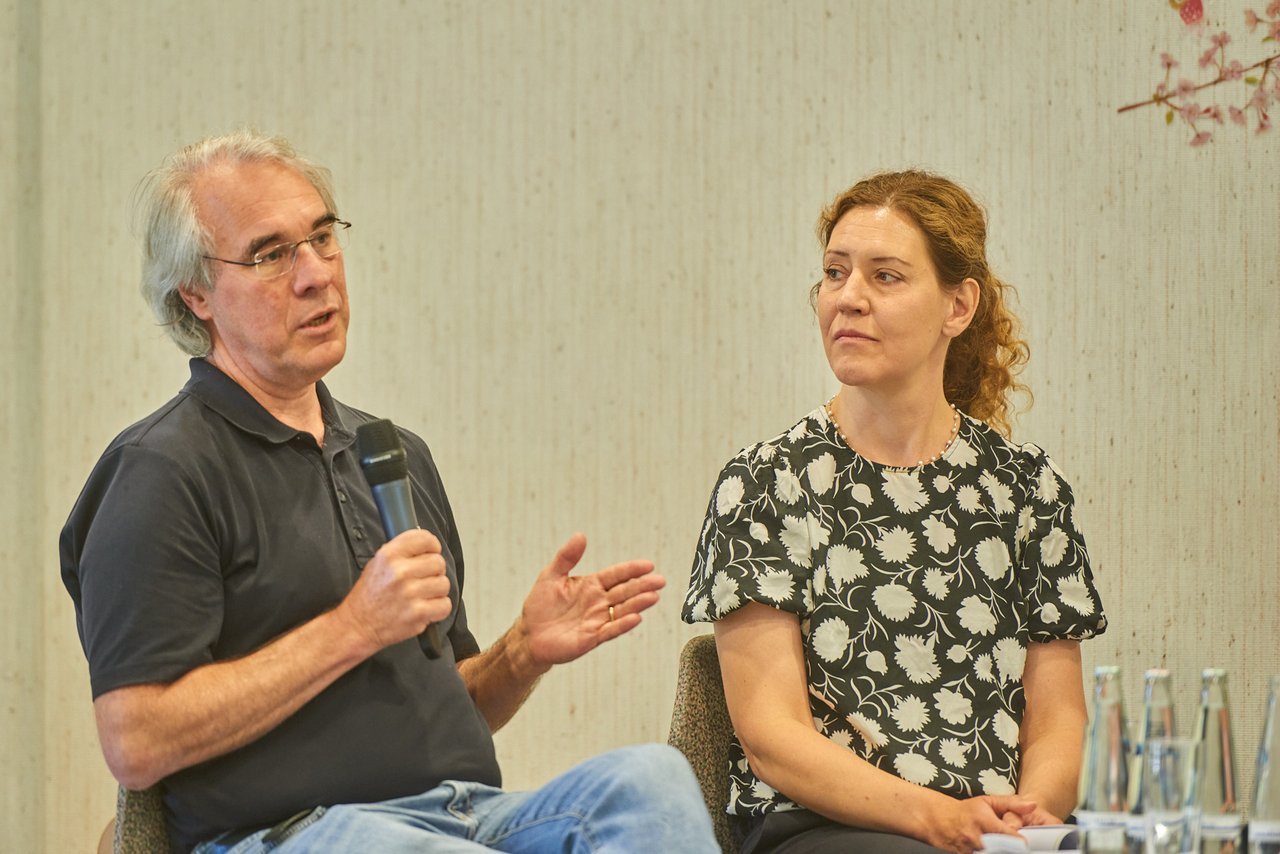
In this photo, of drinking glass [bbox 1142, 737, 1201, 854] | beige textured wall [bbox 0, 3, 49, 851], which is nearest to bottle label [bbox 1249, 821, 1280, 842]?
drinking glass [bbox 1142, 737, 1201, 854]

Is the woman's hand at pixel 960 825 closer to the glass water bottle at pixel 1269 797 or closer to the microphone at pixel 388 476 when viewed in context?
the glass water bottle at pixel 1269 797

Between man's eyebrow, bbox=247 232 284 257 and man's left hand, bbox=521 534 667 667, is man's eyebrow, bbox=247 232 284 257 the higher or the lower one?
the higher one

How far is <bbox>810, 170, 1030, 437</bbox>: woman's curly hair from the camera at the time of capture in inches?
90.0

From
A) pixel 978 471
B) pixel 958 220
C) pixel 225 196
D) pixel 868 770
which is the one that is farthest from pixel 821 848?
pixel 225 196

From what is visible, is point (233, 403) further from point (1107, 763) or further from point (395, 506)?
point (1107, 763)

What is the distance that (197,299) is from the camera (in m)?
2.05

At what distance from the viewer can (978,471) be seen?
2311 mm

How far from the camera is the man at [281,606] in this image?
1.74 metres

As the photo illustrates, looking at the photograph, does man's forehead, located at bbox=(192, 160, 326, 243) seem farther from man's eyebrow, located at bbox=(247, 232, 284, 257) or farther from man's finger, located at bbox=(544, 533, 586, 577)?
man's finger, located at bbox=(544, 533, 586, 577)

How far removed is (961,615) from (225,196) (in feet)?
4.10

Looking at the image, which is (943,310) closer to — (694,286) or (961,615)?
(961,615)

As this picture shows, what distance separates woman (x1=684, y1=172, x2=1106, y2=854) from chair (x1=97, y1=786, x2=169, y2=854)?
2.57ft

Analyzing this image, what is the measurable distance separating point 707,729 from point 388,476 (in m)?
0.66

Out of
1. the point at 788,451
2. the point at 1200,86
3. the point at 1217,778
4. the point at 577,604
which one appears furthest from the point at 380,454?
the point at 1200,86
